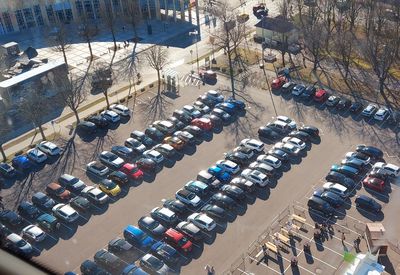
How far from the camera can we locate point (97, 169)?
18.6 metres

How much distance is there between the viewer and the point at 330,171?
58.9ft

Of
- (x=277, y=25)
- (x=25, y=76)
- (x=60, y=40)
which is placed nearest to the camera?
(x=25, y=76)

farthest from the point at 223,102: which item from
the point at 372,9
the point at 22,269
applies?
the point at 22,269

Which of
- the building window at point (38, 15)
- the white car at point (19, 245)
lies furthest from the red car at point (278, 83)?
the building window at point (38, 15)

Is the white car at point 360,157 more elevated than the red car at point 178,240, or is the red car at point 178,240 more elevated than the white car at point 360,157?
the red car at point 178,240

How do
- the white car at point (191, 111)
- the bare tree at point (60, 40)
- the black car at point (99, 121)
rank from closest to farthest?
the black car at point (99, 121)
the white car at point (191, 111)
the bare tree at point (60, 40)

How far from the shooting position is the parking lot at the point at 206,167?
49.5 ft

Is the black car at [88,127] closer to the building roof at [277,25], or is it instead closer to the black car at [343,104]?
the black car at [343,104]

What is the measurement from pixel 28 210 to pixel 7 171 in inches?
118

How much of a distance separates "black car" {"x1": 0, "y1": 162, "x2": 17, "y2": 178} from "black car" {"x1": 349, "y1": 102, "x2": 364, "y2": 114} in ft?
49.5

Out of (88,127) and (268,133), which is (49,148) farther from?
(268,133)

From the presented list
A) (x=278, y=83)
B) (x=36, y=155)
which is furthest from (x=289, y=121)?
(x=36, y=155)

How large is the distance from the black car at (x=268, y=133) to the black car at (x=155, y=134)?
4328mm

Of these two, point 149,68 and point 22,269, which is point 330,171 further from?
point 22,269
